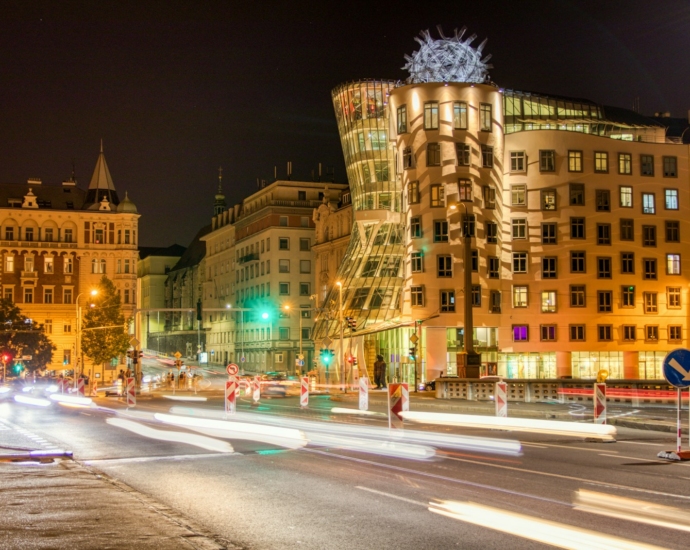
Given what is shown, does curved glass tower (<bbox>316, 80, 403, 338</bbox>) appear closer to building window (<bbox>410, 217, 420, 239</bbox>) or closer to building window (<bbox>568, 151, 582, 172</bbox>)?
building window (<bbox>410, 217, 420, 239</bbox>)

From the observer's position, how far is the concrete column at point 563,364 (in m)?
70.6

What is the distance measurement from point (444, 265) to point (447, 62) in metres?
15.2

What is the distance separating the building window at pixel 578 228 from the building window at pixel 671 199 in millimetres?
7511

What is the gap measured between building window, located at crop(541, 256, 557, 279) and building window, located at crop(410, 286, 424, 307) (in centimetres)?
1070

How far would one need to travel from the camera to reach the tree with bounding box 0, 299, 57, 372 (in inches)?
3580

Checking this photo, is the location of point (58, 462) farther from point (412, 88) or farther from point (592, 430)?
point (412, 88)

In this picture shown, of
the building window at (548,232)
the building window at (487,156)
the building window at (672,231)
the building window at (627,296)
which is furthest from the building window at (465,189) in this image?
the building window at (672,231)

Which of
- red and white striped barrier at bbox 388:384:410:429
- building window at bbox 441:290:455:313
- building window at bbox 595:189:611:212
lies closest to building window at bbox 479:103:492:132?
building window at bbox 595:189:611:212

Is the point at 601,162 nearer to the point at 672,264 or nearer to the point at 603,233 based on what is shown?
the point at 603,233

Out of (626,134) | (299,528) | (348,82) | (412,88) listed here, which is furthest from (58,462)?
(626,134)

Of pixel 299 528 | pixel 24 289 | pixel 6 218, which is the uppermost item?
pixel 6 218

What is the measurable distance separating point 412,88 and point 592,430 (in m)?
48.3

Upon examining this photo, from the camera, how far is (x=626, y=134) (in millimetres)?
79438

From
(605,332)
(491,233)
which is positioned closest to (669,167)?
(605,332)
